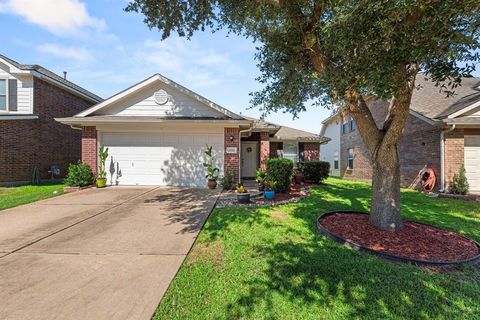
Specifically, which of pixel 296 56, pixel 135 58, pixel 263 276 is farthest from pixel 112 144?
pixel 263 276

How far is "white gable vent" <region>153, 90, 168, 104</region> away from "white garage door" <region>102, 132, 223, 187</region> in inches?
60.1

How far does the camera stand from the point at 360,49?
13.7 ft

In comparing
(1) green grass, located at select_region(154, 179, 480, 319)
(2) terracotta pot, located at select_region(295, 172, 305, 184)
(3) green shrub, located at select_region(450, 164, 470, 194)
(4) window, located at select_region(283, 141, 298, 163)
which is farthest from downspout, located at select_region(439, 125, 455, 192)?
(1) green grass, located at select_region(154, 179, 480, 319)

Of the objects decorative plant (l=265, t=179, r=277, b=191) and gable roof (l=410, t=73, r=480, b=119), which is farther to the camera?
gable roof (l=410, t=73, r=480, b=119)

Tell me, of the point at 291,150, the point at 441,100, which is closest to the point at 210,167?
the point at 291,150

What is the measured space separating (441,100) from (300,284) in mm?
14994

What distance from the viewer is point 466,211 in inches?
309

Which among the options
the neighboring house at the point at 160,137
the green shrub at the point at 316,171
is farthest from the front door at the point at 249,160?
the neighboring house at the point at 160,137

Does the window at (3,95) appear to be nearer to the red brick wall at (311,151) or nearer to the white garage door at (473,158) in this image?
the red brick wall at (311,151)

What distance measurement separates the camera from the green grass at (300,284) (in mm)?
2799

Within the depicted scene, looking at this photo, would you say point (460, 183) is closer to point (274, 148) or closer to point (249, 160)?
point (274, 148)

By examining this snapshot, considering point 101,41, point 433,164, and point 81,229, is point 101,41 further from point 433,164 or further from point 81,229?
point 433,164

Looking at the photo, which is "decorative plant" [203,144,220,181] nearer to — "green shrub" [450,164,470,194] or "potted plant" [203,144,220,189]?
"potted plant" [203,144,220,189]

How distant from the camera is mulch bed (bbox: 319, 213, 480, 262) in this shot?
4.32m
